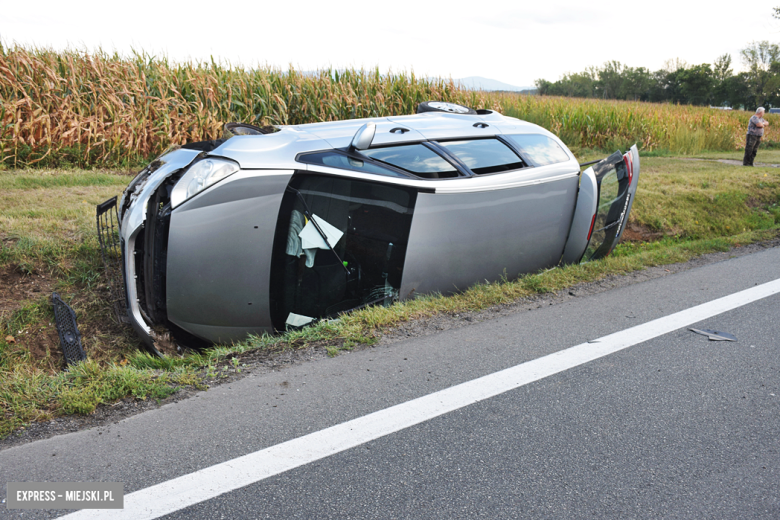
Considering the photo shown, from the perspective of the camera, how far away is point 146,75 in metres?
A: 10.2

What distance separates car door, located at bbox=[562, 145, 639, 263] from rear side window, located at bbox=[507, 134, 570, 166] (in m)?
0.34

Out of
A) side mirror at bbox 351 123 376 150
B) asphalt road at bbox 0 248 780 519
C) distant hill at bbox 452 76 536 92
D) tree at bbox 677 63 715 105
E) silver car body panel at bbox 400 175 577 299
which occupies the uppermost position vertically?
tree at bbox 677 63 715 105

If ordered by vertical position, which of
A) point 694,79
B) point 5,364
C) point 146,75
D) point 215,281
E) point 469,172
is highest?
point 694,79

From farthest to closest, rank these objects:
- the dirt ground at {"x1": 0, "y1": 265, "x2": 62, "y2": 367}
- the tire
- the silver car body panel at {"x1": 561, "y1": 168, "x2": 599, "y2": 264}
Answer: the tire → the silver car body panel at {"x1": 561, "y1": 168, "x2": 599, "y2": 264} → the dirt ground at {"x1": 0, "y1": 265, "x2": 62, "y2": 367}

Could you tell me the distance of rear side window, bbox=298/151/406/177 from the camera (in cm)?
376

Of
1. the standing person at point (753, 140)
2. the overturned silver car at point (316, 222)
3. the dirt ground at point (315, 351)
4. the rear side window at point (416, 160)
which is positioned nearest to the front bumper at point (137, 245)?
the overturned silver car at point (316, 222)

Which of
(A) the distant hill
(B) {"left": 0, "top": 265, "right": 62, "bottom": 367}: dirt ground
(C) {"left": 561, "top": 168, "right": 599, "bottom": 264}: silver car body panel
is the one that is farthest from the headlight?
(A) the distant hill

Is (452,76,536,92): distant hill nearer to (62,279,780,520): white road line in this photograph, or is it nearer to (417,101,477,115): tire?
(417,101,477,115): tire

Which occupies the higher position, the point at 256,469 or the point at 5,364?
the point at 256,469

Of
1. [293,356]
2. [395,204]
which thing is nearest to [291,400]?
[293,356]

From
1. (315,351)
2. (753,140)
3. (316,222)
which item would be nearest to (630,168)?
(316,222)

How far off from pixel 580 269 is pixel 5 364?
15.9 feet

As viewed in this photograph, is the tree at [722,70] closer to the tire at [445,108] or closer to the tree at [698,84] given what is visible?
the tree at [698,84]

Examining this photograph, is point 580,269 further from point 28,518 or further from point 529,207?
point 28,518
